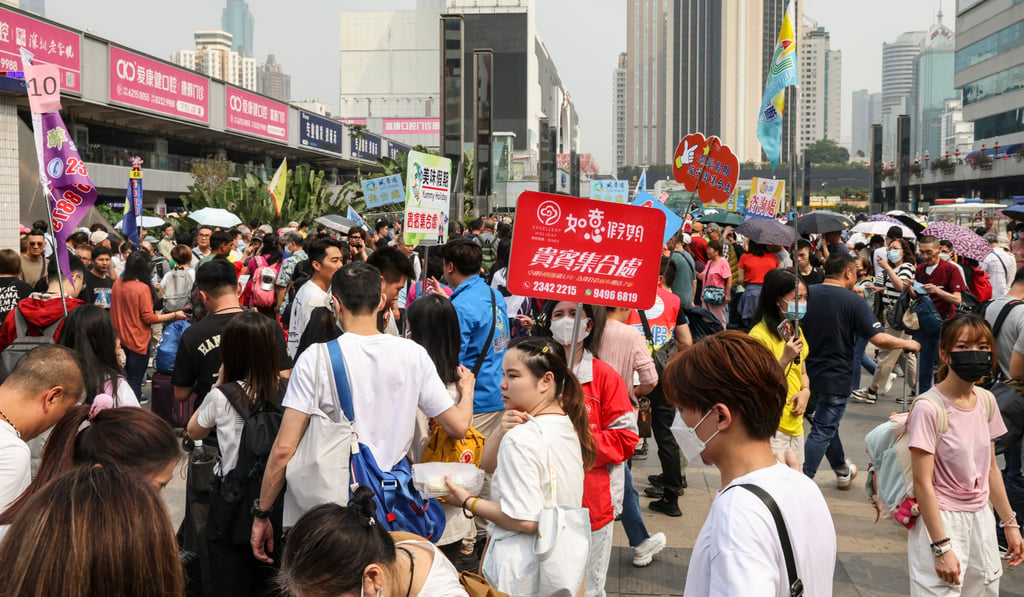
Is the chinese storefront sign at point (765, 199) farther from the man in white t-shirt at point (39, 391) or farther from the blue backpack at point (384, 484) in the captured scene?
the man in white t-shirt at point (39, 391)

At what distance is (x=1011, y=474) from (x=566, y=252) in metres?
3.02

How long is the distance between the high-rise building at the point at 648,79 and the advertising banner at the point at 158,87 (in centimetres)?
15599

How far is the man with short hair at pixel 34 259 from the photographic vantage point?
8880mm

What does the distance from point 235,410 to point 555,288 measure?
1.53m

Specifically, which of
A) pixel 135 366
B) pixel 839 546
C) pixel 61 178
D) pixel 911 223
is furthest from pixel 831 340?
pixel 911 223

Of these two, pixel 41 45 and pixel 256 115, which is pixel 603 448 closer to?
pixel 41 45

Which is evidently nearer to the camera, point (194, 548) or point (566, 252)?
point (194, 548)

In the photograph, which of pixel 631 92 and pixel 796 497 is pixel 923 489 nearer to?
pixel 796 497

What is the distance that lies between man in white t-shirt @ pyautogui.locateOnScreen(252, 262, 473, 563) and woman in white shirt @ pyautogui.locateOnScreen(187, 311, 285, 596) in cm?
21

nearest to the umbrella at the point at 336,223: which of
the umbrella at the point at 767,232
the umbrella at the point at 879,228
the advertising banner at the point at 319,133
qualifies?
the umbrella at the point at 767,232

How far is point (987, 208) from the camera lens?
3541 cm

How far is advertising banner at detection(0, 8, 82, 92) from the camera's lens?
21781mm

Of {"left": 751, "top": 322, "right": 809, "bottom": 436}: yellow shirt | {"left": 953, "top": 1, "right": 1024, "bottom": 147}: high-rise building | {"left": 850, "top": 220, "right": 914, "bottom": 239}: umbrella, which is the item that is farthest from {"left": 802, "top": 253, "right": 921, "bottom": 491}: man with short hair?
{"left": 953, "top": 1, "right": 1024, "bottom": 147}: high-rise building

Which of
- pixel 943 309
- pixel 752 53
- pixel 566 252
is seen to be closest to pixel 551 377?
pixel 566 252
